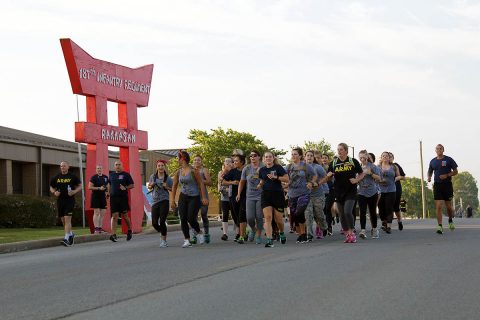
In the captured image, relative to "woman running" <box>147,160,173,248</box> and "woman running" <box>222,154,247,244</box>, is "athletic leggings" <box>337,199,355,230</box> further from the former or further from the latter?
"woman running" <box>147,160,173,248</box>

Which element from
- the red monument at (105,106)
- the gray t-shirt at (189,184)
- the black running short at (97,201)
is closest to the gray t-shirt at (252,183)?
the gray t-shirt at (189,184)

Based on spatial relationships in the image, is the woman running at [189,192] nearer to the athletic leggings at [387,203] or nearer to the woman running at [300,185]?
the woman running at [300,185]

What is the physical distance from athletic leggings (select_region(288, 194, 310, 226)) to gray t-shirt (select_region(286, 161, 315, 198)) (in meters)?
0.08

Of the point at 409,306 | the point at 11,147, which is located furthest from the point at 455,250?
the point at 11,147

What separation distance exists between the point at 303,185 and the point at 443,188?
3449mm

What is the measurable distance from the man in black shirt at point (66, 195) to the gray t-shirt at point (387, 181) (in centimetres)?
677

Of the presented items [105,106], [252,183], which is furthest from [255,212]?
[105,106]

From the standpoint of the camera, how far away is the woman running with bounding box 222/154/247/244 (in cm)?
1634

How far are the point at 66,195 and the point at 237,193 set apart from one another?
148 inches

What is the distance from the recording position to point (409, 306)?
7020 mm

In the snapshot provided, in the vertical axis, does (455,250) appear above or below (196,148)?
below

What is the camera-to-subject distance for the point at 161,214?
1620 centimetres

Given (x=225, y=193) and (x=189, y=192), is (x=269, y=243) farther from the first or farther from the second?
(x=225, y=193)

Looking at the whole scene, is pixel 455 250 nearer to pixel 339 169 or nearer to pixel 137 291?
pixel 339 169
